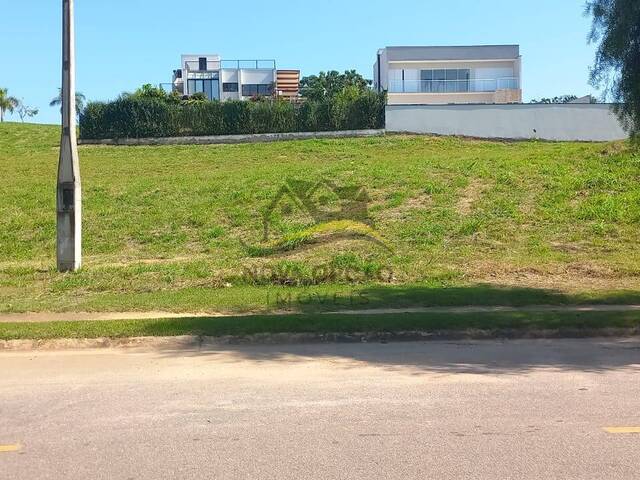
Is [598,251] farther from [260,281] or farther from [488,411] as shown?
[488,411]

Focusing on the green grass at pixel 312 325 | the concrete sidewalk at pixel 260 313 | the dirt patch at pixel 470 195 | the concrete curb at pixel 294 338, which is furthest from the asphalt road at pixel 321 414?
the dirt patch at pixel 470 195

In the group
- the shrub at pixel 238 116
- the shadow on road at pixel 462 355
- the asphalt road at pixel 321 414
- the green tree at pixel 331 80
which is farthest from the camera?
the green tree at pixel 331 80

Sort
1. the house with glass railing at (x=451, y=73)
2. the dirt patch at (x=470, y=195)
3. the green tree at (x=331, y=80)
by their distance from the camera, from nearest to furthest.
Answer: the dirt patch at (x=470, y=195)
the house with glass railing at (x=451, y=73)
the green tree at (x=331, y=80)

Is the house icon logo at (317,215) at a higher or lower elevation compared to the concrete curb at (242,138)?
lower

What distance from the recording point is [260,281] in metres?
14.0

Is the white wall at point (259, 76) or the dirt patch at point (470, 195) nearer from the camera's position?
the dirt patch at point (470, 195)

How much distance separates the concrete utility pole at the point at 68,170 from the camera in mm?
14414

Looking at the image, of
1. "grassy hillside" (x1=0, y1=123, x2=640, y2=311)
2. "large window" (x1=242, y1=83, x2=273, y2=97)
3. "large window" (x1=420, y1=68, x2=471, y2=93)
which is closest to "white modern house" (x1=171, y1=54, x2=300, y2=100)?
"large window" (x1=242, y1=83, x2=273, y2=97)

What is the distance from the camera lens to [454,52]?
2163 inches

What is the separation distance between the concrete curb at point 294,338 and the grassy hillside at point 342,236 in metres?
2.15

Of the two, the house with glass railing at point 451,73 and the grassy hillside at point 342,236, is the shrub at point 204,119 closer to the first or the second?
the grassy hillside at point 342,236

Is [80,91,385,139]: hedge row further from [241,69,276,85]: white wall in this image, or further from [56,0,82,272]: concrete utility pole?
[241,69,276,85]: white wall

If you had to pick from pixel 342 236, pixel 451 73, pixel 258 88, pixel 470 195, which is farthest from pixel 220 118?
pixel 258 88

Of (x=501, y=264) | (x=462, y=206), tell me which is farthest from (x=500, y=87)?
(x=501, y=264)
